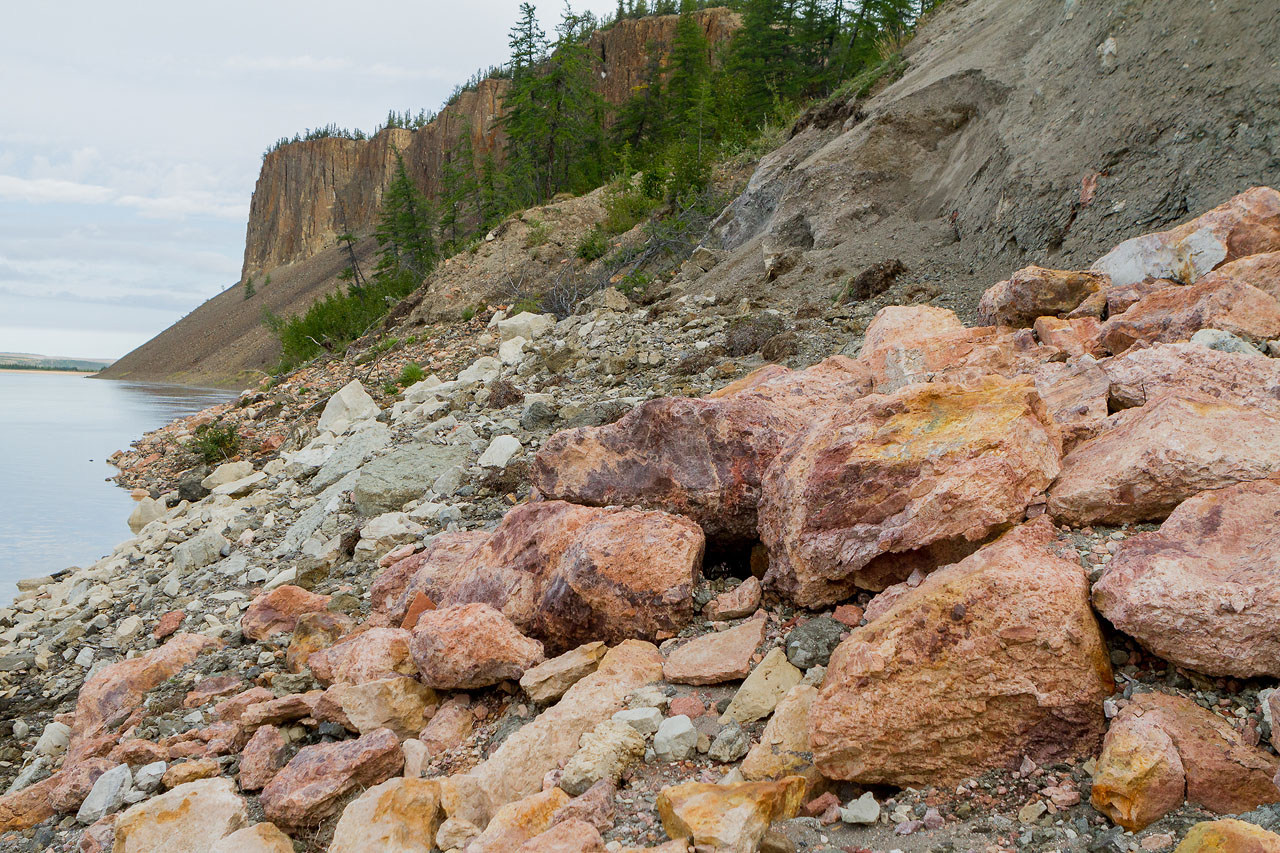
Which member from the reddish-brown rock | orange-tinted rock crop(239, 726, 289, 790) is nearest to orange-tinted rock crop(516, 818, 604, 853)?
the reddish-brown rock

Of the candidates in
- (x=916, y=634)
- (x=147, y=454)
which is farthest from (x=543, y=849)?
(x=147, y=454)

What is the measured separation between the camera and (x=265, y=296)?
84.6 metres

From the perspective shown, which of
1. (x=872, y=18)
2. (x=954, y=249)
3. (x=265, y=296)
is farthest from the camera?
(x=265, y=296)

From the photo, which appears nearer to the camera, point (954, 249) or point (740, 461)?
point (740, 461)

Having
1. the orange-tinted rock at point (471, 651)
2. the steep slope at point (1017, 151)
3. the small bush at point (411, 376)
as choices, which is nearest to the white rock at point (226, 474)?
the small bush at point (411, 376)

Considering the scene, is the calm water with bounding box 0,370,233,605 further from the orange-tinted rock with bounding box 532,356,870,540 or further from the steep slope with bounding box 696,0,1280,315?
the steep slope with bounding box 696,0,1280,315

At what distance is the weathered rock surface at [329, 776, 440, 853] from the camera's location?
2.52m

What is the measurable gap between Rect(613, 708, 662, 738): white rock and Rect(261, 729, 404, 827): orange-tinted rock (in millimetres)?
1046

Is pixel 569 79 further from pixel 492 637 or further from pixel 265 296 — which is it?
pixel 265 296

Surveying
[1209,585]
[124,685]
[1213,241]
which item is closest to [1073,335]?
[1213,241]

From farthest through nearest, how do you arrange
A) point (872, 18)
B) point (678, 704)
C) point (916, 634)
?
point (872, 18) → point (678, 704) → point (916, 634)

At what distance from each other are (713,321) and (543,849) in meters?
7.79

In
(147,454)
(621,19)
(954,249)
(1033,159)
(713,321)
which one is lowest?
(147,454)

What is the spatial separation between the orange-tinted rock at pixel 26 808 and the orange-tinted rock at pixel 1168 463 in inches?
184
